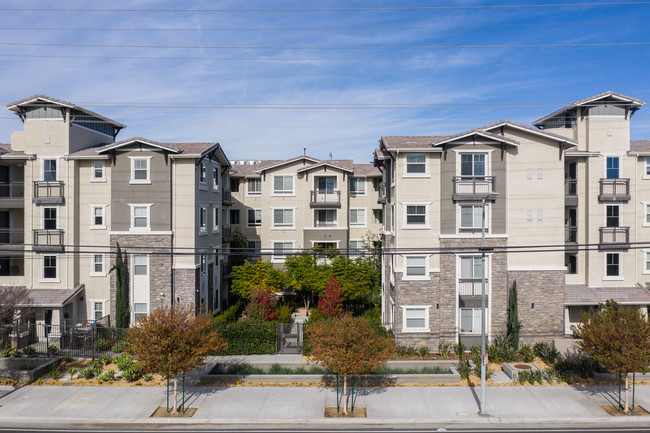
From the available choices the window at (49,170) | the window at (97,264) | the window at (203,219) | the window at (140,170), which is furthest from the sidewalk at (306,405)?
the window at (49,170)

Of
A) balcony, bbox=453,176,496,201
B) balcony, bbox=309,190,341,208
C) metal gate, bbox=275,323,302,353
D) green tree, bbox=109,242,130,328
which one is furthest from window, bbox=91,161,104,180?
balcony, bbox=453,176,496,201

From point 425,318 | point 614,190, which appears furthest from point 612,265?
point 425,318

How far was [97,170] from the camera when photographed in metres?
29.5

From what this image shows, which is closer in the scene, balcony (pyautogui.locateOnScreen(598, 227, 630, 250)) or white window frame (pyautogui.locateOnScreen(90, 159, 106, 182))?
white window frame (pyautogui.locateOnScreen(90, 159, 106, 182))

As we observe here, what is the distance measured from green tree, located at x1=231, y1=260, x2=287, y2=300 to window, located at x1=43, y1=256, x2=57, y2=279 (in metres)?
10.7

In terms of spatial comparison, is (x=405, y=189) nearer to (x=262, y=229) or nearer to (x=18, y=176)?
(x=262, y=229)

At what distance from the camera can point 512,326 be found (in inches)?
997

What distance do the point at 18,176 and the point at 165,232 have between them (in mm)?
11874

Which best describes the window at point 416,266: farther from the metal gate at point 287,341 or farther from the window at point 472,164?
the metal gate at point 287,341

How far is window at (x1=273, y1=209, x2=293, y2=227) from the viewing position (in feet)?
134

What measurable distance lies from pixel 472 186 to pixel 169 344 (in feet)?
53.8

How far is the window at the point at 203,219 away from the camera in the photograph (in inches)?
1193

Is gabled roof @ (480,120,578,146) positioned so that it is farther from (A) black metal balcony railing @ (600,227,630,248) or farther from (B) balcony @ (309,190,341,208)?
(B) balcony @ (309,190,341,208)

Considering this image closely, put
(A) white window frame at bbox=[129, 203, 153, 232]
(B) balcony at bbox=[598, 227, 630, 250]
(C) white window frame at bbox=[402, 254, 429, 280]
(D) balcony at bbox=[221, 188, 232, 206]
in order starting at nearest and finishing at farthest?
1. (C) white window frame at bbox=[402, 254, 429, 280]
2. (A) white window frame at bbox=[129, 203, 153, 232]
3. (B) balcony at bbox=[598, 227, 630, 250]
4. (D) balcony at bbox=[221, 188, 232, 206]
